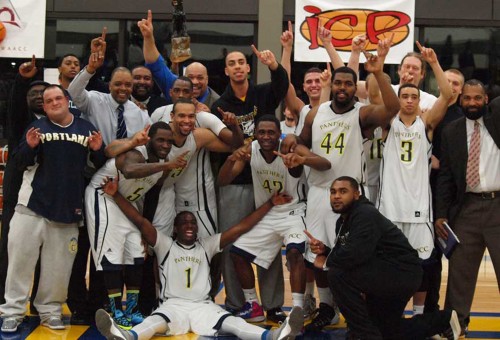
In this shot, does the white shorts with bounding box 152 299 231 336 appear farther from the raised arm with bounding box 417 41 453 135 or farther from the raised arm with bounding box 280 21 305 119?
the raised arm with bounding box 417 41 453 135

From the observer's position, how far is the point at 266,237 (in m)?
7.28

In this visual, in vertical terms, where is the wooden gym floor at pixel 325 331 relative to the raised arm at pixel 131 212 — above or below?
below

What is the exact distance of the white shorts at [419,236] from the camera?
677 centimetres

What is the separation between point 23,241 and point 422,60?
349 cm

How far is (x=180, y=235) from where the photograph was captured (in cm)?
718

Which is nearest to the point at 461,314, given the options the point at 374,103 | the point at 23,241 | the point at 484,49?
the point at 374,103

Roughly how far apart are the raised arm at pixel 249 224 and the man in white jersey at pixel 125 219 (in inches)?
27.7

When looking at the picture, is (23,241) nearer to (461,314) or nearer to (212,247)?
(212,247)

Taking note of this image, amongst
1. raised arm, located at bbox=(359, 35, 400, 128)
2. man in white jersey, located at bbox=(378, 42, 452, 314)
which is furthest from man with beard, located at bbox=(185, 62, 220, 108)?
man in white jersey, located at bbox=(378, 42, 452, 314)

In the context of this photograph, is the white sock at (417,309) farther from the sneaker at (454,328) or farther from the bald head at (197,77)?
the bald head at (197,77)

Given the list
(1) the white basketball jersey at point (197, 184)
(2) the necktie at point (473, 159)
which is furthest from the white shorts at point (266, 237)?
(2) the necktie at point (473, 159)

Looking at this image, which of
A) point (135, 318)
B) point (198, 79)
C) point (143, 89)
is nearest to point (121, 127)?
point (143, 89)

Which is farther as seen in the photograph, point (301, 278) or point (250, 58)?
point (250, 58)

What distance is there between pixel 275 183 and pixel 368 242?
1.29m
